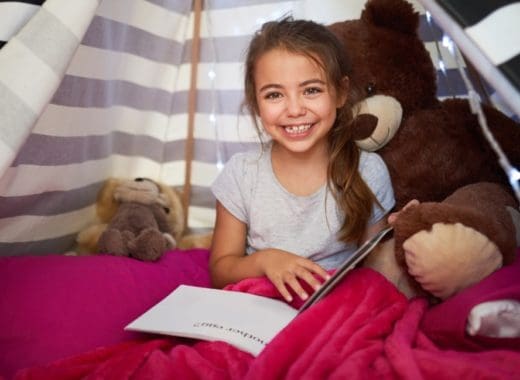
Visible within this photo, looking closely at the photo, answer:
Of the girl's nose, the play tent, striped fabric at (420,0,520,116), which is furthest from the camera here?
the girl's nose

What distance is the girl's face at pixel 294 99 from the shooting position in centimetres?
114

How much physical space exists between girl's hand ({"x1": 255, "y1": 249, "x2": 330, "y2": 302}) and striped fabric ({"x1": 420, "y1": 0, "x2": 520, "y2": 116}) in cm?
43

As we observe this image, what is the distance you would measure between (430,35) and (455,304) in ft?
2.68

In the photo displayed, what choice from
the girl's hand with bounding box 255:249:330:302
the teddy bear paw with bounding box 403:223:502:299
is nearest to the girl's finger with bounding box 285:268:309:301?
the girl's hand with bounding box 255:249:330:302

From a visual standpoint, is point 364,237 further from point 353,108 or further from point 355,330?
point 355,330

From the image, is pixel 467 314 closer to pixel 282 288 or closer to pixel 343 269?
pixel 343 269

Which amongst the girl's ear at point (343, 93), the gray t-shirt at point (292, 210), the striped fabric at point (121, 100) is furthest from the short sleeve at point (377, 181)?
the striped fabric at point (121, 100)

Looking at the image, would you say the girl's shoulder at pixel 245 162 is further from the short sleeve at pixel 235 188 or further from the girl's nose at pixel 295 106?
the girl's nose at pixel 295 106

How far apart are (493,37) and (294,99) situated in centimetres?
50

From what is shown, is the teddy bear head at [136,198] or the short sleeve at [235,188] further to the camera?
the teddy bear head at [136,198]

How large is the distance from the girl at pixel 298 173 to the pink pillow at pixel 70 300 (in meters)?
0.16

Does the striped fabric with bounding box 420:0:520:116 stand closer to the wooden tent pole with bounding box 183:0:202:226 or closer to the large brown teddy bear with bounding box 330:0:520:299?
the large brown teddy bear with bounding box 330:0:520:299

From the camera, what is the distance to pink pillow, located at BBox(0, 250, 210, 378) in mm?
979

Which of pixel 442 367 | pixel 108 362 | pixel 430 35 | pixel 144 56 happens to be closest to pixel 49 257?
pixel 108 362
